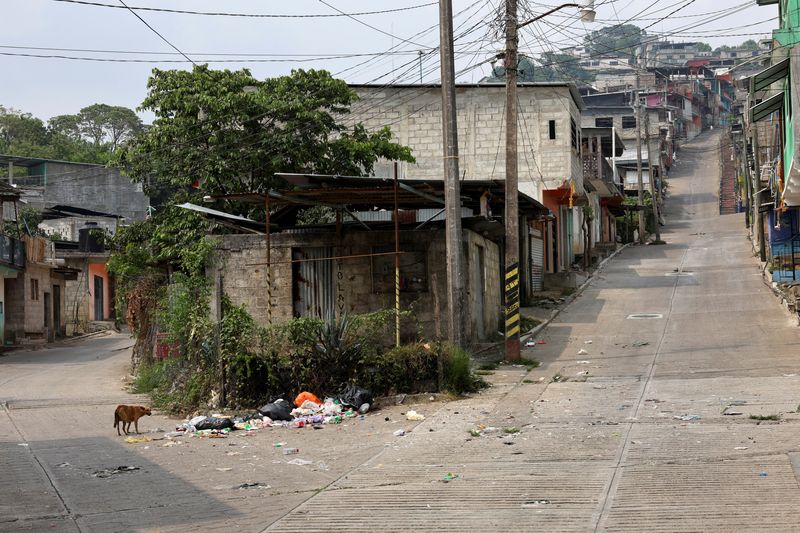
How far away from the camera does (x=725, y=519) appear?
7504 mm

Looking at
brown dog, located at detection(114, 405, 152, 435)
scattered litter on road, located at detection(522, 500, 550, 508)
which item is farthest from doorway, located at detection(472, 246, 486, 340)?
scattered litter on road, located at detection(522, 500, 550, 508)

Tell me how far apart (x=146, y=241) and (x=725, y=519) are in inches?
848

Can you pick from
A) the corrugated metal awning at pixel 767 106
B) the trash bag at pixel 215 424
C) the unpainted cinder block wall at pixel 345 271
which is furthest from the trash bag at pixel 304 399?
the corrugated metal awning at pixel 767 106

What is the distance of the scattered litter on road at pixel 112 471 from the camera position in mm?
10922

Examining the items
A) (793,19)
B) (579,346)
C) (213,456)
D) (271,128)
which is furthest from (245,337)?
(793,19)

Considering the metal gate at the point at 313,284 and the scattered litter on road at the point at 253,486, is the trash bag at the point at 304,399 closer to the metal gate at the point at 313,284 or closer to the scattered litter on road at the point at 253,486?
the scattered litter on road at the point at 253,486

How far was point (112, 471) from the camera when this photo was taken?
11133 mm

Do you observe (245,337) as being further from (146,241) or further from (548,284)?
(548,284)

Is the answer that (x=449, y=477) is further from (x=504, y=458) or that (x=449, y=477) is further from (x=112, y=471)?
(x=112, y=471)

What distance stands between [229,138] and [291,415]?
12696mm

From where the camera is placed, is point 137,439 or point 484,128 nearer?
point 137,439

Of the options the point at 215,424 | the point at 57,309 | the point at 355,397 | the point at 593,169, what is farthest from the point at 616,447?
the point at 57,309

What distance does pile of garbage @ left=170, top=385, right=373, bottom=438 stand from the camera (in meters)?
14.2

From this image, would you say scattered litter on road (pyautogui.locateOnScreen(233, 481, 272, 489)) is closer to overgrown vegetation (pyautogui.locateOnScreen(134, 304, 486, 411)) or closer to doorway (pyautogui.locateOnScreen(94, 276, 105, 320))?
overgrown vegetation (pyautogui.locateOnScreen(134, 304, 486, 411))
